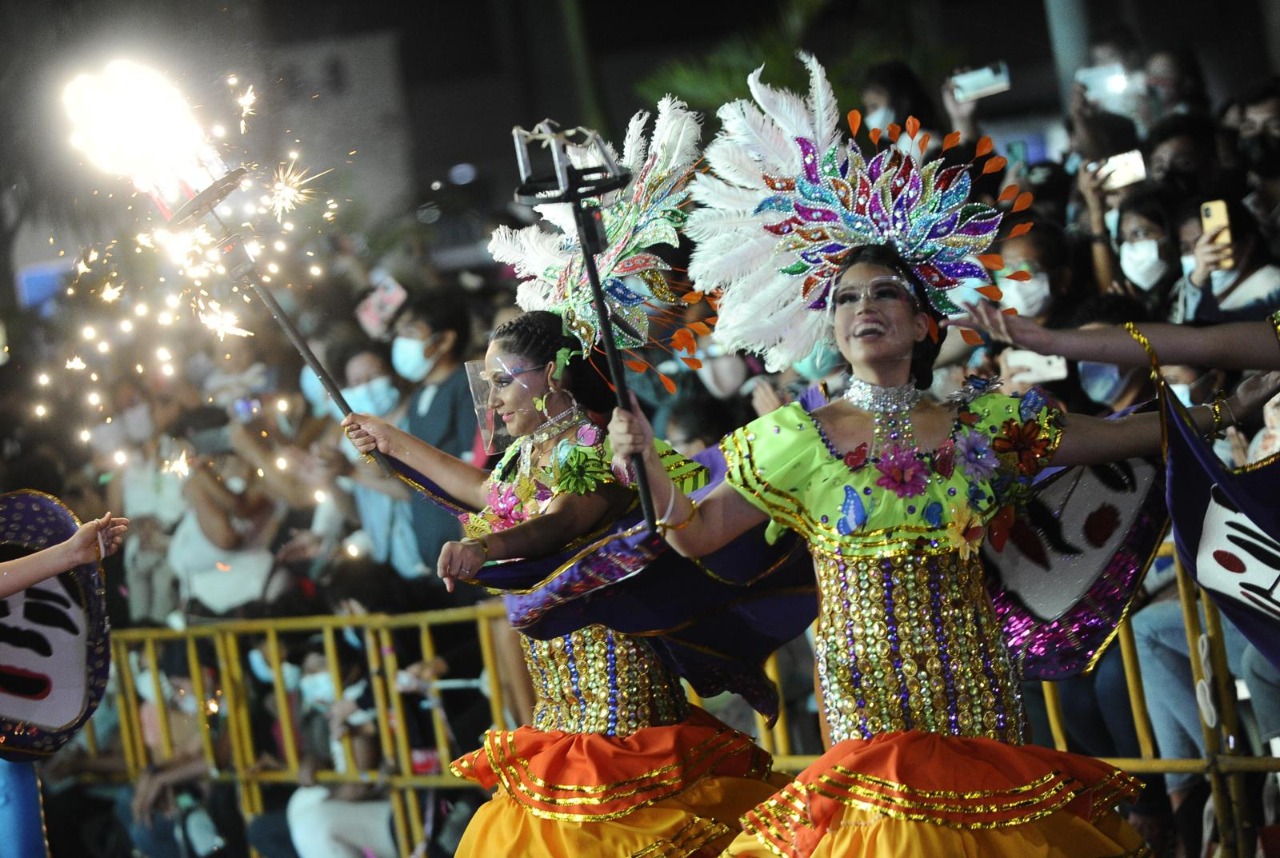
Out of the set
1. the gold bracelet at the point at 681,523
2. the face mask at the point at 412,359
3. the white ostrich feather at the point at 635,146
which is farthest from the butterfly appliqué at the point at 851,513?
the face mask at the point at 412,359

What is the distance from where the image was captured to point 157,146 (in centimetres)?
445

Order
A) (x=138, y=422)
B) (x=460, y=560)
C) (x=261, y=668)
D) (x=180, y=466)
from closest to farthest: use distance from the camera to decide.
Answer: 1. (x=460, y=560)
2. (x=261, y=668)
3. (x=180, y=466)
4. (x=138, y=422)

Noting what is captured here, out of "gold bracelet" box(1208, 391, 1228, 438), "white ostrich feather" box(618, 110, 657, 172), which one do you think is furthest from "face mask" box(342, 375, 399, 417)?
"gold bracelet" box(1208, 391, 1228, 438)

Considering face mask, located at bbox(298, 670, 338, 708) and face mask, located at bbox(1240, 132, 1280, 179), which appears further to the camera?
face mask, located at bbox(298, 670, 338, 708)

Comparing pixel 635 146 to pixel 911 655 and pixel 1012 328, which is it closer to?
pixel 1012 328

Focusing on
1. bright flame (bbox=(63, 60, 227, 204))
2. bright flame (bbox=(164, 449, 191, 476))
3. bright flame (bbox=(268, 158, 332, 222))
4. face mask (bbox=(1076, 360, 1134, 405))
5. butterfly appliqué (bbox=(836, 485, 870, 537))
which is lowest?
butterfly appliqué (bbox=(836, 485, 870, 537))

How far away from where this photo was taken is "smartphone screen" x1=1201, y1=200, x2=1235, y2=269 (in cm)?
534

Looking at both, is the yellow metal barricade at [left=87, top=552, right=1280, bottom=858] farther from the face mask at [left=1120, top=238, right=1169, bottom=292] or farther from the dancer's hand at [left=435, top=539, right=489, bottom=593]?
the dancer's hand at [left=435, top=539, right=489, bottom=593]

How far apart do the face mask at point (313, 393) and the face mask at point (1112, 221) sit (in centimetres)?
372

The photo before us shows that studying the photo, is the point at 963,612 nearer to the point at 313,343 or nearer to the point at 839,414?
the point at 839,414

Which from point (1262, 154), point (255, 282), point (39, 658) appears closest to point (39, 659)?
point (39, 658)

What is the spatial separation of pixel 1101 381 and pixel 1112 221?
744 mm

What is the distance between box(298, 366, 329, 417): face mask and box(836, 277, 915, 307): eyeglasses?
421 centimetres

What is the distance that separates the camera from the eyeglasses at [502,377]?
4.32 m
